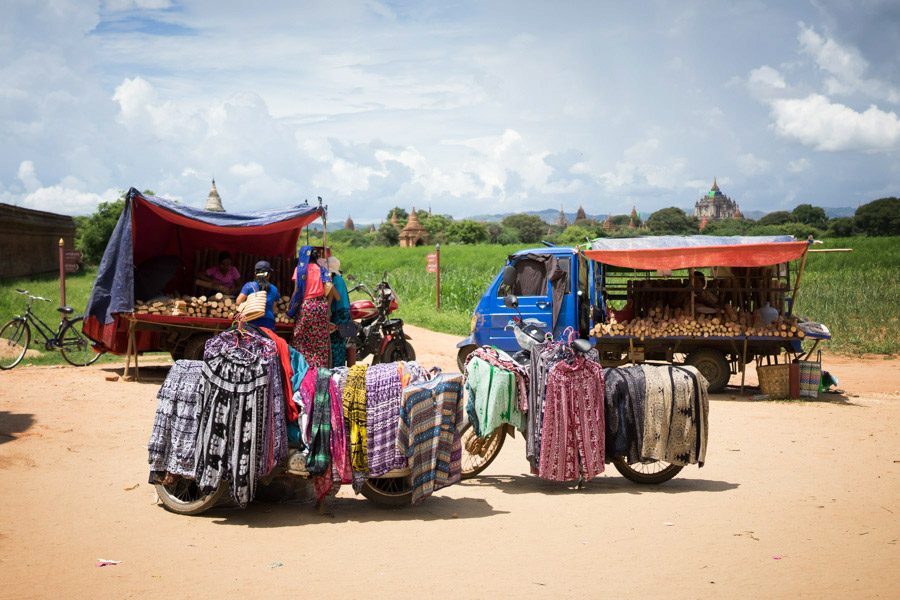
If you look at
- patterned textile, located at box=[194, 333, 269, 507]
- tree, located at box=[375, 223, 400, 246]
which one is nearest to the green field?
patterned textile, located at box=[194, 333, 269, 507]

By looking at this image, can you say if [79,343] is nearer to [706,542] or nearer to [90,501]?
[90,501]

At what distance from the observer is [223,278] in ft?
38.8

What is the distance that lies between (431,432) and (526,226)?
103 metres

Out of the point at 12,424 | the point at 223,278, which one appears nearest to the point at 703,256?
the point at 223,278

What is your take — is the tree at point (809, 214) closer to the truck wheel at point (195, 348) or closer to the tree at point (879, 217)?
the tree at point (879, 217)

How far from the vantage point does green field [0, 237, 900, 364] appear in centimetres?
1777

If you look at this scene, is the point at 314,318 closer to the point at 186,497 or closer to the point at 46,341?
the point at 186,497

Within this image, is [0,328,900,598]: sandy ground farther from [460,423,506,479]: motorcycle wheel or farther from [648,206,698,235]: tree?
[648,206,698,235]: tree

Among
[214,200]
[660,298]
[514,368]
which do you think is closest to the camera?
[514,368]

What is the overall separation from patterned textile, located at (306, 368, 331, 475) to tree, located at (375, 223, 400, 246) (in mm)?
85650

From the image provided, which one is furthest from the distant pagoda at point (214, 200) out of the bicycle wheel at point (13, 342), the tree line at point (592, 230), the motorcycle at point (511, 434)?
the motorcycle at point (511, 434)

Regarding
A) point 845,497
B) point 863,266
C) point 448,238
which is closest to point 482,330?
point 845,497

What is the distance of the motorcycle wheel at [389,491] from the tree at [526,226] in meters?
98.2

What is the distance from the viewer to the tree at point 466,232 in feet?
294
